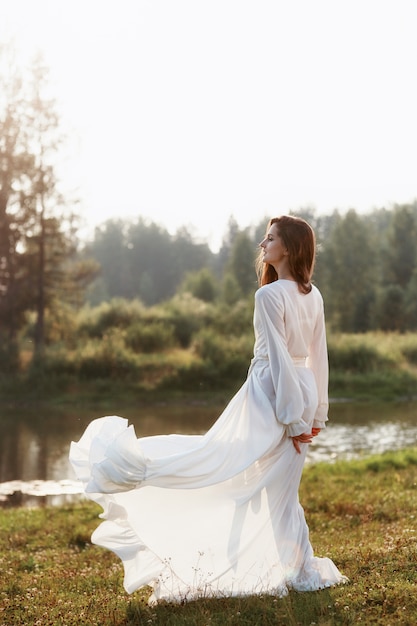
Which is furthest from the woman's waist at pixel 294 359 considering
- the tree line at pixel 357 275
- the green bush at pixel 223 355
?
the tree line at pixel 357 275

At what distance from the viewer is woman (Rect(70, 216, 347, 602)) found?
499 cm

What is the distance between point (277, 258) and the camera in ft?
17.1

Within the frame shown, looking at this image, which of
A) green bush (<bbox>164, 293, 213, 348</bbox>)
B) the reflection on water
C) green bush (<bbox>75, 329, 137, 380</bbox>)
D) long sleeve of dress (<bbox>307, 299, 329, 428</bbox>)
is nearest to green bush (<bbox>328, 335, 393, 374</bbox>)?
the reflection on water

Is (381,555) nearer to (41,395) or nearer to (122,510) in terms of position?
(122,510)

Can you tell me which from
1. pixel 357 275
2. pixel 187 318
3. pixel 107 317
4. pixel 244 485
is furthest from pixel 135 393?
pixel 357 275

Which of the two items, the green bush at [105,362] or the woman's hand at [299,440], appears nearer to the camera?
the woman's hand at [299,440]

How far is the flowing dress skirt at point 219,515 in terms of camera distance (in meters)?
5.01

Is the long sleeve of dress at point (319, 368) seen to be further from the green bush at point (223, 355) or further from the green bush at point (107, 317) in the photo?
the green bush at point (107, 317)

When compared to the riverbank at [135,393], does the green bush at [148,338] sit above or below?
above

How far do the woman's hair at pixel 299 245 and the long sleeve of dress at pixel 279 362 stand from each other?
0.29 meters

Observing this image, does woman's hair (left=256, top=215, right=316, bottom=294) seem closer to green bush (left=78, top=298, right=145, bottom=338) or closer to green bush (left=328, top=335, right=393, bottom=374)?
green bush (left=328, top=335, right=393, bottom=374)

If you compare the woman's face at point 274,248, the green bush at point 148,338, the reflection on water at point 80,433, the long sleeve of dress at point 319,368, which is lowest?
the reflection on water at point 80,433

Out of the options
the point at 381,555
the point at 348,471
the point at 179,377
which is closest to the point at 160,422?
the point at 179,377

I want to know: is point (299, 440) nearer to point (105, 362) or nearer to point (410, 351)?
point (105, 362)
